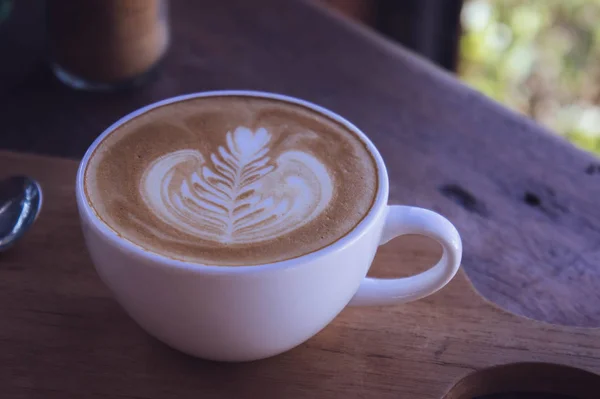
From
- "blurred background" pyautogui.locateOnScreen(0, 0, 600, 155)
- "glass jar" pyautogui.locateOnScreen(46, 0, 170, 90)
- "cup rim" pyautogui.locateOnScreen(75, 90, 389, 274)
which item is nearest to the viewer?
"cup rim" pyautogui.locateOnScreen(75, 90, 389, 274)

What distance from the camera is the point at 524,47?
194cm

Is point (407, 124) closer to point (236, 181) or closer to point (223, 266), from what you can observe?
point (236, 181)

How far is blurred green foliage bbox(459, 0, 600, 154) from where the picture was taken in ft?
6.23

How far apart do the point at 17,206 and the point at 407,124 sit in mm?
544

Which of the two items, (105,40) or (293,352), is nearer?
(293,352)

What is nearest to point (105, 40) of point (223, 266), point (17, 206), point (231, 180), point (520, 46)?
point (17, 206)

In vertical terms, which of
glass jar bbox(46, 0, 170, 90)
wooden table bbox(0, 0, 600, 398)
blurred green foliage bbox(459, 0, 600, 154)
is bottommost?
blurred green foliage bbox(459, 0, 600, 154)

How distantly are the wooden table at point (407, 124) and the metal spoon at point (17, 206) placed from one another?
12cm

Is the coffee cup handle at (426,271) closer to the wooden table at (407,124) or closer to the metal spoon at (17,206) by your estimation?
the wooden table at (407,124)

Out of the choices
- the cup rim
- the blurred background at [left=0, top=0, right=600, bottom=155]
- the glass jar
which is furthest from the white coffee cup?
the blurred background at [left=0, top=0, right=600, bottom=155]

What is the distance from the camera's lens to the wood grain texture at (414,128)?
2.54 ft

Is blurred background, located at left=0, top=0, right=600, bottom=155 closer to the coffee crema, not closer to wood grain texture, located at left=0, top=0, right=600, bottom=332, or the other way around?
wood grain texture, located at left=0, top=0, right=600, bottom=332

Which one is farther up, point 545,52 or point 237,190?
point 237,190

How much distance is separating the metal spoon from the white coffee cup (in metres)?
0.17
